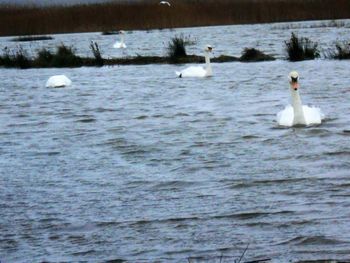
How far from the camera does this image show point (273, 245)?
6031mm

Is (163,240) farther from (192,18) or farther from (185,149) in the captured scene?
(192,18)

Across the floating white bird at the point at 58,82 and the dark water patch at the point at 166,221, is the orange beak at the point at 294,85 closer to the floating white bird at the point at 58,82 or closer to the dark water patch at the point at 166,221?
the dark water patch at the point at 166,221

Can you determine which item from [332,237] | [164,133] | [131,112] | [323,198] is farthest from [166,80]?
[332,237]

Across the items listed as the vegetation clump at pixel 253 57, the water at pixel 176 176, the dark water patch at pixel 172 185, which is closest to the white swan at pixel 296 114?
the water at pixel 176 176

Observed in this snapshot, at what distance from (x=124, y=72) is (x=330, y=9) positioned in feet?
66.4

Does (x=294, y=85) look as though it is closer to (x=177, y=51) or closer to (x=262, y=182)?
(x=262, y=182)

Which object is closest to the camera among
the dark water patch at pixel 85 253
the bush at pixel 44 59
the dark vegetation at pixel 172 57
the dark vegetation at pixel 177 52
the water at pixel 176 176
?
A: the dark water patch at pixel 85 253

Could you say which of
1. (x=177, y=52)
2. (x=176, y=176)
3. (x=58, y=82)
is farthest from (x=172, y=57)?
(x=176, y=176)

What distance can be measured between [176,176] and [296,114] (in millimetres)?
3414

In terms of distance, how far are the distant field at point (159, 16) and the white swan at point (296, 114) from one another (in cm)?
2711

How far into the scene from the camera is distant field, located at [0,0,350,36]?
3969 centimetres

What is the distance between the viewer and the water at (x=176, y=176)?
6.28 meters

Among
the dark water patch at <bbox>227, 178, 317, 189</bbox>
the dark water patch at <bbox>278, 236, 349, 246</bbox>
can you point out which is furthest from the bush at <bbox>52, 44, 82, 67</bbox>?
the dark water patch at <bbox>278, 236, 349, 246</bbox>

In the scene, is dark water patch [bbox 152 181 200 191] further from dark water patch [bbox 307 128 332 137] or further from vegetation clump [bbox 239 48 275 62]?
vegetation clump [bbox 239 48 275 62]
